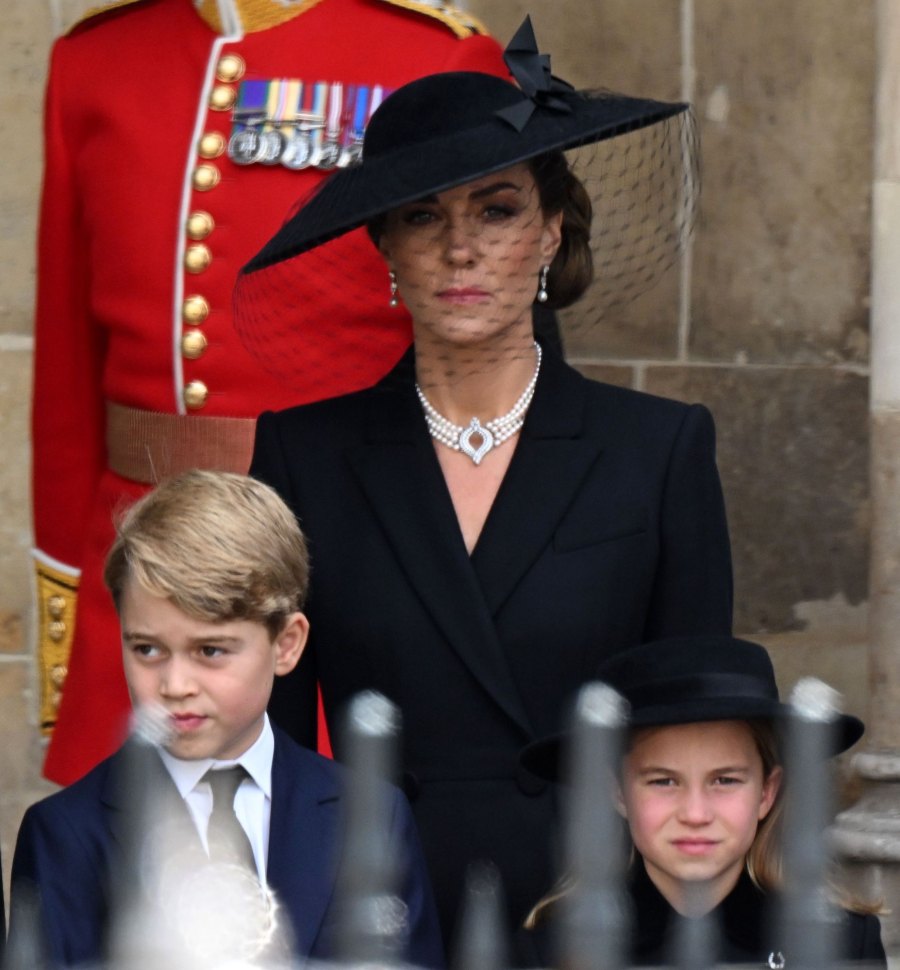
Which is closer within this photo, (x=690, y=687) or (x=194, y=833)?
(x=194, y=833)

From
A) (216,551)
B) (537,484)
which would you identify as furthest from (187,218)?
(216,551)

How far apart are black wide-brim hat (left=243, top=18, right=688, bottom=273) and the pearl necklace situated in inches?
9.0

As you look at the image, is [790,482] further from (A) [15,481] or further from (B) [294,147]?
(B) [294,147]

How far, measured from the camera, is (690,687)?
7.70ft

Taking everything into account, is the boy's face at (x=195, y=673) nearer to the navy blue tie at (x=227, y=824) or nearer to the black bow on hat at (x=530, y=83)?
the navy blue tie at (x=227, y=824)

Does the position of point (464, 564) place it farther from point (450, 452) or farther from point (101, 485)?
point (101, 485)

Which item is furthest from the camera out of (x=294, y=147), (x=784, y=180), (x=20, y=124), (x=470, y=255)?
(x=784, y=180)

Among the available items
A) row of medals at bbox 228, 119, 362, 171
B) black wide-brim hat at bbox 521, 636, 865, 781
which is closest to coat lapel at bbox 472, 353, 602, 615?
black wide-brim hat at bbox 521, 636, 865, 781

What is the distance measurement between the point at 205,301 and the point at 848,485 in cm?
175

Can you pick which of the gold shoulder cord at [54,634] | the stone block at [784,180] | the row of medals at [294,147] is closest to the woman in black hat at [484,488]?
the row of medals at [294,147]

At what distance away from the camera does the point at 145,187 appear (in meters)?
3.14

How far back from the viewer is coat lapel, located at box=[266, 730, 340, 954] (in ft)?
7.57

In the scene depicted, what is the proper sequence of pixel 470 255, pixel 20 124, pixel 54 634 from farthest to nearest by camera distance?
pixel 20 124 < pixel 54 634 < pixel 470 255

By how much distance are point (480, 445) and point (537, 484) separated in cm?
8
